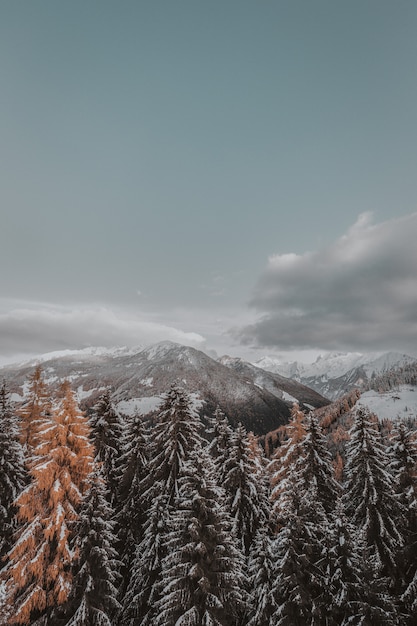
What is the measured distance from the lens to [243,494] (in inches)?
997

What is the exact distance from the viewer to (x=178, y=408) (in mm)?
25078

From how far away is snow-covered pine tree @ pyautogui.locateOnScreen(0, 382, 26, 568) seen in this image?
76.0 feet

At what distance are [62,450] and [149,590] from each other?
1056cm

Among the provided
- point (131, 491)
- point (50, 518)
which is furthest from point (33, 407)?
point (50, 518)

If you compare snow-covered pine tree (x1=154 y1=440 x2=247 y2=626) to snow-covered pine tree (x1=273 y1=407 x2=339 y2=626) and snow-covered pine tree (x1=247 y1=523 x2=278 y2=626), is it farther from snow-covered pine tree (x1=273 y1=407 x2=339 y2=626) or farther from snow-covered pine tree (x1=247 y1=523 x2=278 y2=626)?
snow-covered pine tree (x1=273 y1=407 x2=339 y2=626)

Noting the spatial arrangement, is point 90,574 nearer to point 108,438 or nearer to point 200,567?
point 200,567

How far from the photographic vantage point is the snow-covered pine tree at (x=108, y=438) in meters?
25.3

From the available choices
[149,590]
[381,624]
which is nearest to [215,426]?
[149,590]

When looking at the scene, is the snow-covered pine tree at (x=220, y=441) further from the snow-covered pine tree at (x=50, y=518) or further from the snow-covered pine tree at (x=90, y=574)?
the snow-covered pine tree at (x=50, y=518)

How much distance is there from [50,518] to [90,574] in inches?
145

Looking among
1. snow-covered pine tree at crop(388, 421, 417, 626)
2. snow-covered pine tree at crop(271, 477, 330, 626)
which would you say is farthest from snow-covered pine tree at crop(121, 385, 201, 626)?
snow-covered pine tree at crop(388, 421, 417, 626)

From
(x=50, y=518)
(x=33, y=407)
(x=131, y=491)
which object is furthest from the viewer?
(x=33, y=407)

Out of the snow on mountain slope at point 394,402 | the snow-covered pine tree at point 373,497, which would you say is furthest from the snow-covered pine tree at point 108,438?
the snow on mountain slope at point 394,402

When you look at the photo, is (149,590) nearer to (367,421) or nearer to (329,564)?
(329,564)
